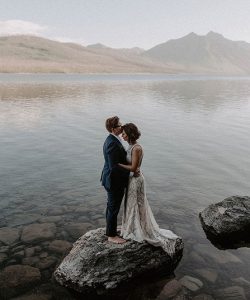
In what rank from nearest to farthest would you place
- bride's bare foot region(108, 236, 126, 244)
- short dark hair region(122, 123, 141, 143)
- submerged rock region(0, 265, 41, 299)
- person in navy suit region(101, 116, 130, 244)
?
short dark hair region(122, 123, 141, 143) < person in navy suit region(101, 116, 130, 244) < submerged rock region(0, 265, 41, 299) < bride's bare foot region(108, 236, 126, 244)

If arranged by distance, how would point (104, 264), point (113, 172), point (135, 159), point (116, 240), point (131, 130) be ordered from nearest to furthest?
point (131, 130) → point (135, 159) → point (113, 172) → point (104, 264) → point (116, 240)

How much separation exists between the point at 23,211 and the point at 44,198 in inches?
62.6

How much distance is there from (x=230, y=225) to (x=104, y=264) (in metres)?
5.09

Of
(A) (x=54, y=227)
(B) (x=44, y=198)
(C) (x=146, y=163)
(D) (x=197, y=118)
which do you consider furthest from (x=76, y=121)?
(A) (x=54, y=227)

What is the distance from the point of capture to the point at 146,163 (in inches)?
888

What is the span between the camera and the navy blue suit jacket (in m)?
9.45

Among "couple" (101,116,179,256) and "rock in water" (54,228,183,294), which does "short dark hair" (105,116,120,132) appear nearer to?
"couple" (101,116,179,256)

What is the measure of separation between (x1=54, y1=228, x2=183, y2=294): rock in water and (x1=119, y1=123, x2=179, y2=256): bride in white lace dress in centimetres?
24

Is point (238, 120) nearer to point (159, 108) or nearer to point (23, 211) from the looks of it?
point (159, 108)

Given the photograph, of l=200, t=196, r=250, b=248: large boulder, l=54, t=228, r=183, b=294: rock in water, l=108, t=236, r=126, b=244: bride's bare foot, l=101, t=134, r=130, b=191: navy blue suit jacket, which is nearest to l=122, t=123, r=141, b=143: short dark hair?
l=101, t=134, r=130, b=191: navy blue suit jacket

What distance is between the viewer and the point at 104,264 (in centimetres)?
975

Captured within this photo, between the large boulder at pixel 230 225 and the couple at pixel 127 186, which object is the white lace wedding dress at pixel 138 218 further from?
the large boulder at pixel 230 225

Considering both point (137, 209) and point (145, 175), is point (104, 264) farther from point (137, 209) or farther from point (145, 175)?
point (145, 175)

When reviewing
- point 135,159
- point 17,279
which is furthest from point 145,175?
point 17,279
